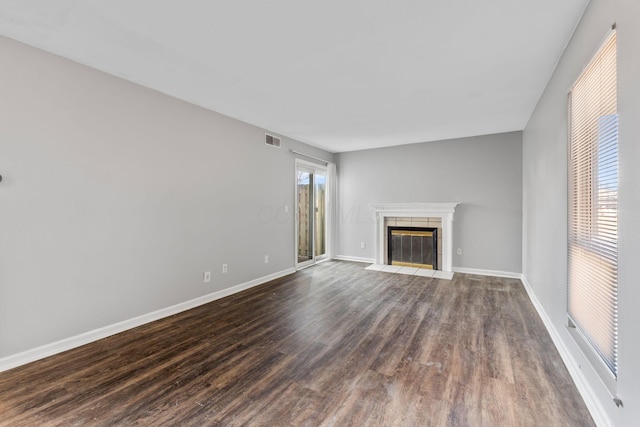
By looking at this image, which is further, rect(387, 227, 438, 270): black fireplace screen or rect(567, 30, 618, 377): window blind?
rect(387, 227, 438, 270): black fireplace screen

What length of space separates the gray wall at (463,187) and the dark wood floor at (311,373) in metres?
1.84

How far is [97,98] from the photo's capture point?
2.63 metres

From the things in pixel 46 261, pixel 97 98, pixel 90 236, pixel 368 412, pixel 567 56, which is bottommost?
pixel 368 412

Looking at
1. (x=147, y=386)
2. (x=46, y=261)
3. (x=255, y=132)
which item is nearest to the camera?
(x=147, y=386)

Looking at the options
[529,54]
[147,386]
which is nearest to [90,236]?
[147,386]

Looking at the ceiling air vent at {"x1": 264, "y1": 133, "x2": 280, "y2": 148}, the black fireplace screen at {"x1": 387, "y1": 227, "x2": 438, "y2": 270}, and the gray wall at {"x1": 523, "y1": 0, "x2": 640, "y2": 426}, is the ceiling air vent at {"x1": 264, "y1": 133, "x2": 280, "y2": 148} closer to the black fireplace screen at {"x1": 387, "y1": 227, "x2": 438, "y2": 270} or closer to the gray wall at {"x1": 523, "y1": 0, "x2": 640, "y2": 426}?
the black fireplace screen at {"x1": 387, "y1": 227, "x2": 438, "y2": 270}

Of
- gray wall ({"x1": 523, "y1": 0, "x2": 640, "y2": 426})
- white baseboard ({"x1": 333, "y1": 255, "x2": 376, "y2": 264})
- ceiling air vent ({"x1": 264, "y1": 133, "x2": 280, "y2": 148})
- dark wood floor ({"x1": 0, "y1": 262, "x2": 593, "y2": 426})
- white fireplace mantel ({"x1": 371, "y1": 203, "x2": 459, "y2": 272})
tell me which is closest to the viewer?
gray wall ({"x1": 523, "y1": 0, "x2": 640, "y2": 426})

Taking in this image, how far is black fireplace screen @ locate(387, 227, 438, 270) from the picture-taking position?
5492 millimetres

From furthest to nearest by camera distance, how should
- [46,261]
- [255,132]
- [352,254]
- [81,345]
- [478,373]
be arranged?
1. [352,254]
2. [255,132]
3. [81,345]
4. [46,261]
5. [478,373]

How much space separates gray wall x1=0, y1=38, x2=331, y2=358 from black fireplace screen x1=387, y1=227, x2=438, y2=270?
3276 mm

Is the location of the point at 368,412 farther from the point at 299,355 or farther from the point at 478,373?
the point at 478,373

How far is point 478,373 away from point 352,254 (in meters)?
4.41

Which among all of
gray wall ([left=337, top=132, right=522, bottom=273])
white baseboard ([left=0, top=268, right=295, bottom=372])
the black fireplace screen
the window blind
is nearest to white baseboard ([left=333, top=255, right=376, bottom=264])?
gray wall ([left=337, top=132, right=522, bottom=273])

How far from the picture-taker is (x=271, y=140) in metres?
4.74
